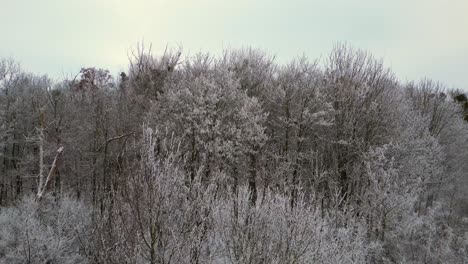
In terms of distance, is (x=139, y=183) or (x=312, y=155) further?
(x=312, y=155)

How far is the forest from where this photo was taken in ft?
26.0

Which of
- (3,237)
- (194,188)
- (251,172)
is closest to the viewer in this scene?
(194,188)

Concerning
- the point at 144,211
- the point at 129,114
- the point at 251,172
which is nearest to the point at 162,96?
the point at 129,114

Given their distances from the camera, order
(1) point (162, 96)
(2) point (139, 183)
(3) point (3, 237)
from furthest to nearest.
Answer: (1) point (162, 96) < (3) point (3, 237) < (2) point (139, 183)

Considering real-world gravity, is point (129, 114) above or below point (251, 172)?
above

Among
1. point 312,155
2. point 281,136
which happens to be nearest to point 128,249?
point 312,155

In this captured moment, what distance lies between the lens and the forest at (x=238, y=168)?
7.94 meters

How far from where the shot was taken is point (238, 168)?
83.4 feet

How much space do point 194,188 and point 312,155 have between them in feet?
57.8

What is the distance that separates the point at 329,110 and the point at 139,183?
19094 mm

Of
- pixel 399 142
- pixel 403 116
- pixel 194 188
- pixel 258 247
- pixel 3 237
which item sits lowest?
pixel 3 237

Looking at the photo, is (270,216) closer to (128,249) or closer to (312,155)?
(128,249)

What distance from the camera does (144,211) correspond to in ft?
23.5

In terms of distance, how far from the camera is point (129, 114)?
26.2 metres
